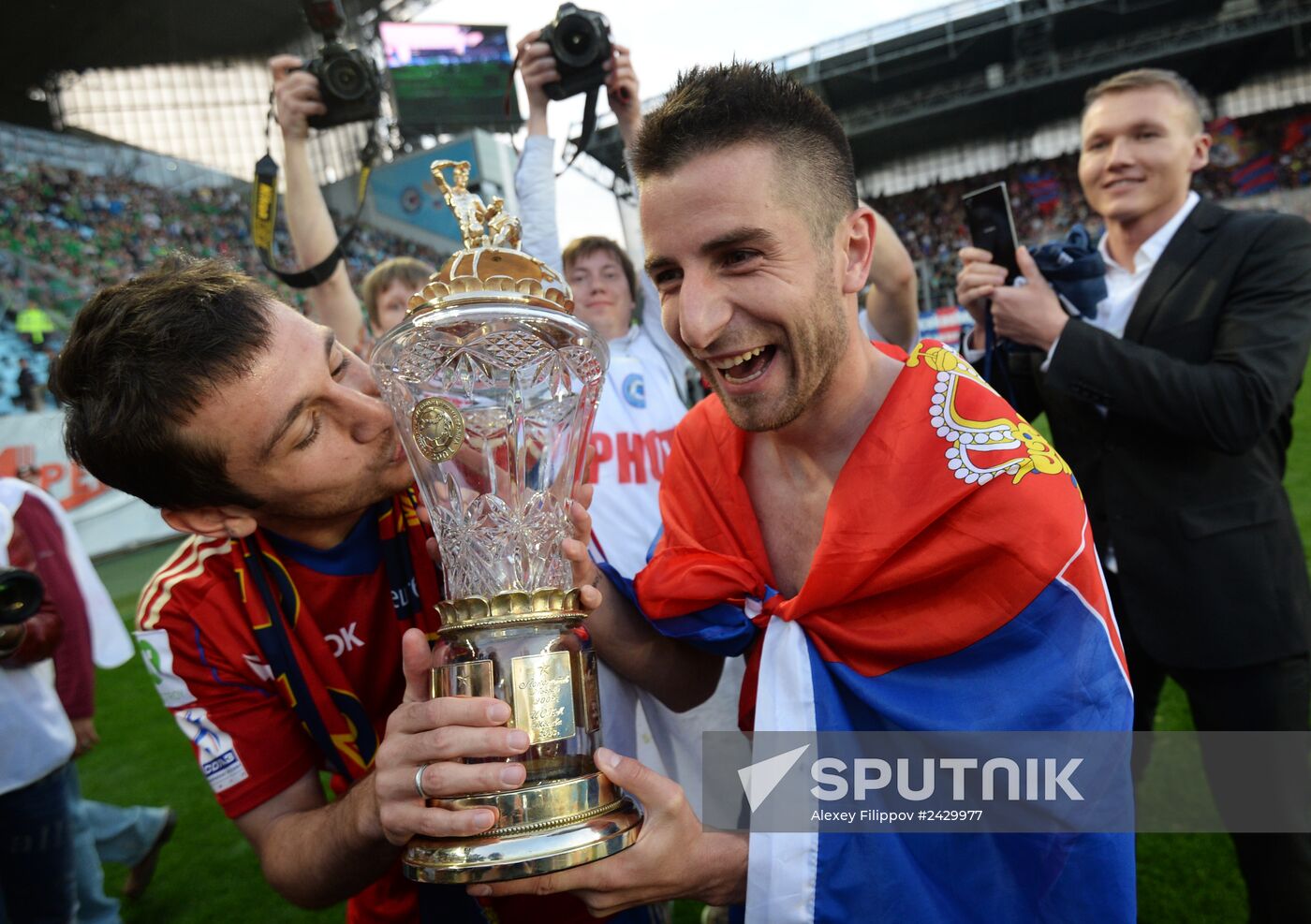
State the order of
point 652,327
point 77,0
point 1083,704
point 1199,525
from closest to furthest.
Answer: point 1083,704 < point 1199,525 < point 652,327 < point 77,0

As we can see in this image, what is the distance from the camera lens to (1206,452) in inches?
87.7

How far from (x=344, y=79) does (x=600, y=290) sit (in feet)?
4.47

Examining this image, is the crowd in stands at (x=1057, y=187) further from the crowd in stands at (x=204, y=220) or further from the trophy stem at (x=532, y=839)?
the trophy stem at (x=532, y=839)

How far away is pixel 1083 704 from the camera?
1.36m

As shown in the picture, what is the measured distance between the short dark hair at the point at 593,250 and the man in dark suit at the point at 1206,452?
1843 mm

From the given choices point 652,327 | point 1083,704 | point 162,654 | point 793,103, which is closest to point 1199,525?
point 1083,704

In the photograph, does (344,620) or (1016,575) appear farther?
(344,620)

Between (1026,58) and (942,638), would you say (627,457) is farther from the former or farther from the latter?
(1026,58)

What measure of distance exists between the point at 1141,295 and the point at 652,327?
5.92 feet

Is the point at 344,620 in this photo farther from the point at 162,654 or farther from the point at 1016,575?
the point at 1016,575

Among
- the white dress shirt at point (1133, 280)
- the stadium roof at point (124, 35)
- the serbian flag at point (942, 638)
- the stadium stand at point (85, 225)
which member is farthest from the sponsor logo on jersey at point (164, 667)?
the stadium roof at point (124, 35)

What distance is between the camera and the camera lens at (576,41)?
8.76 ft

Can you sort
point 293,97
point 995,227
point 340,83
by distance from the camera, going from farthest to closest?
point 340,83
point 293,97
point 995,227

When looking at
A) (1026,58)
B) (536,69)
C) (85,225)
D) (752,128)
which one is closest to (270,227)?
(536,69)
